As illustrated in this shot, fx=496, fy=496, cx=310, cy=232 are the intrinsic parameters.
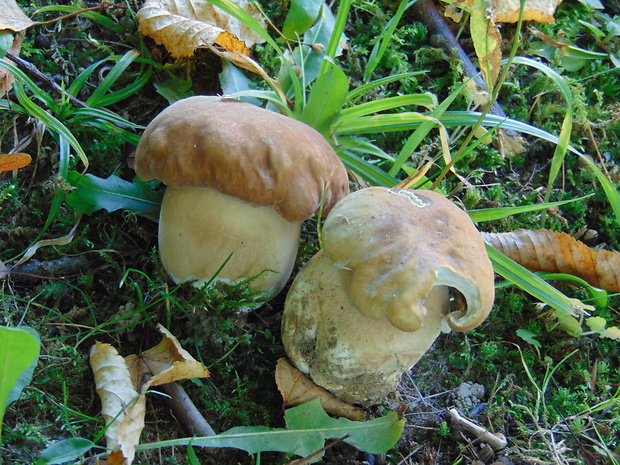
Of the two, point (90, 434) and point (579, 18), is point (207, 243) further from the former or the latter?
point (579, 18)

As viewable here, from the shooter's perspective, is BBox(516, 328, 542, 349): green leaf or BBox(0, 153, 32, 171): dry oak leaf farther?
BBox(516, 328, 542, 349): green leaf

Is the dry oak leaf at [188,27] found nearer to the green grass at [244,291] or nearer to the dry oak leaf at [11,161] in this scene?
the green grass at [244,291]

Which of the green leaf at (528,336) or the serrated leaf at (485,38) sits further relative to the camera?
the green leaf at (528,336)

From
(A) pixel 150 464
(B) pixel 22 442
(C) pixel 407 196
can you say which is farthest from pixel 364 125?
(B) pixel 22 442

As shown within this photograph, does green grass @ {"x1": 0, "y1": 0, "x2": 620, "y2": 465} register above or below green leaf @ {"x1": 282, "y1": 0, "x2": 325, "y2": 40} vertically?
below

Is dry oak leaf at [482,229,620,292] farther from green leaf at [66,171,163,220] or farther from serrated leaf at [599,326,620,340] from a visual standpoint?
green leaf at [66,171,163,220]

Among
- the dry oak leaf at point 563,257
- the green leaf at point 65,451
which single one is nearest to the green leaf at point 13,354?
the green leaf at point 65,451

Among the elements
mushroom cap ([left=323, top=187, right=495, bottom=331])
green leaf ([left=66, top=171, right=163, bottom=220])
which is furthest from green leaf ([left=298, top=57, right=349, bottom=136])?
green leaf ([left=66, top=171, right=163, bottom=220])
